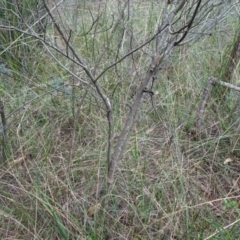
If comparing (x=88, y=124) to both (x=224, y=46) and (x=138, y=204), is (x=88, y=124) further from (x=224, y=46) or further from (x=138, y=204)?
(x=224, y=46)

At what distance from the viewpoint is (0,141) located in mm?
1787

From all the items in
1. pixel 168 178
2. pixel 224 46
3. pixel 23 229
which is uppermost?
pixel 224 46

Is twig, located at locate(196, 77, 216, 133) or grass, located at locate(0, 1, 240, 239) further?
twig, located at locate(196, 77, 216, 133)

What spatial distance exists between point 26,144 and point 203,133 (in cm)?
81

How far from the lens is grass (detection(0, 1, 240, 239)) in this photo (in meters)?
1.49

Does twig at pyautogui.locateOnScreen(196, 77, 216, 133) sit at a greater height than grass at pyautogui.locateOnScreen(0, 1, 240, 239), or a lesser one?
greater

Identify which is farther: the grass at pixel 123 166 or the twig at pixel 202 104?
the twig at pixel 202 104

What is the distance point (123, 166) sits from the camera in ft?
5.62

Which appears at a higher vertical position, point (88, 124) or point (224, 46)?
point (224, 46)

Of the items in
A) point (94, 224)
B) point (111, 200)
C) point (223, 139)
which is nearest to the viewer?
point (94, 224)

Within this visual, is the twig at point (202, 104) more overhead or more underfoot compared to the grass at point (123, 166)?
more overhead

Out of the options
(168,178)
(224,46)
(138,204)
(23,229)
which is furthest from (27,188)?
(224,46)

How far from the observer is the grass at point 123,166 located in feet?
4.89

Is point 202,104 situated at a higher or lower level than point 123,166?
higher
